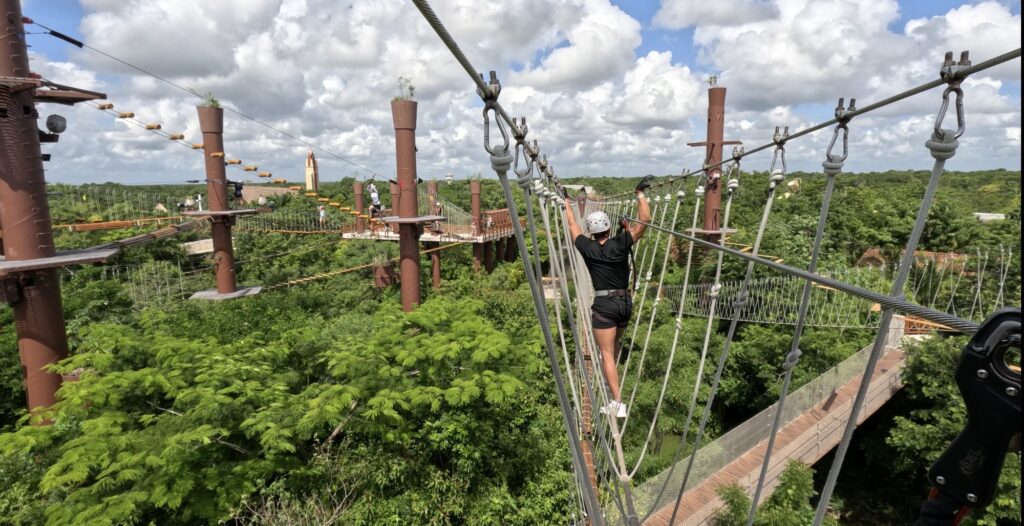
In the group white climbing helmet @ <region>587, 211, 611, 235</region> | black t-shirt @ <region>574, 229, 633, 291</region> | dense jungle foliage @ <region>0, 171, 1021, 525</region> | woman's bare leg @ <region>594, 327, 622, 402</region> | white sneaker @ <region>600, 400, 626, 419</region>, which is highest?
white climbing helmet @ <region>587, 211, 611, 235</region>

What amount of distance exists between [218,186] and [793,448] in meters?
9.85

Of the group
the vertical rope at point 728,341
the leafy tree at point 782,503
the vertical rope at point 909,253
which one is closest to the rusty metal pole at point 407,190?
the leafy tree at point 782,503

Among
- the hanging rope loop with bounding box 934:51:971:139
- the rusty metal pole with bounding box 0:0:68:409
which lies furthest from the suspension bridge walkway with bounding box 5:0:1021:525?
the rusty metal pole with bounding box 0:0:68:409

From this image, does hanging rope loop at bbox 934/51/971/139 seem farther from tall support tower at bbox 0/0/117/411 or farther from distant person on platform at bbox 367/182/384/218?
distant person on platform at bbox 367/182/384/218

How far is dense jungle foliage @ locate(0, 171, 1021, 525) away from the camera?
158 inches

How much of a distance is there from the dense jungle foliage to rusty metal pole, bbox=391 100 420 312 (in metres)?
1.36

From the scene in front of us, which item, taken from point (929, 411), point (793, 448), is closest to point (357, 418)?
point (793, 448)

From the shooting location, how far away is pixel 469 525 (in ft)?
17.6

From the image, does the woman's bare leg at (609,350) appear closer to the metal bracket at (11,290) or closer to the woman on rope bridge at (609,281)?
the woman on rope bridge at (609,281)

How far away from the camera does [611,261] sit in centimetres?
320

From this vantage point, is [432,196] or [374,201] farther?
[374,201]

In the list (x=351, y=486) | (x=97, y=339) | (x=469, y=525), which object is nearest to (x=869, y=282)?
(x=469, y=525)

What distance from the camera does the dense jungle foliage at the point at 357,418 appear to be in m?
4.01

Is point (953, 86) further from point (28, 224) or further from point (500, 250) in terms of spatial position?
point (500, 250)
